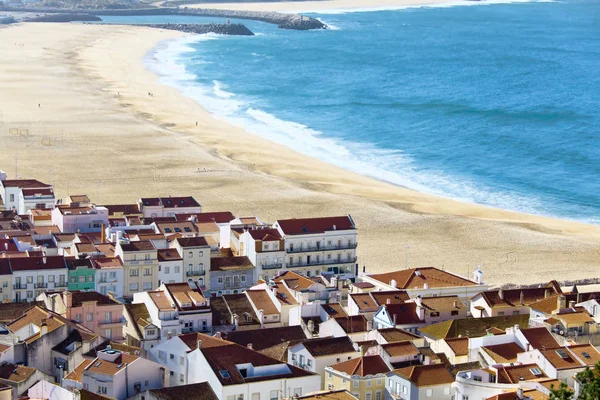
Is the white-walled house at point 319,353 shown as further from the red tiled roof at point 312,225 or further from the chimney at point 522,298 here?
the red tiled roof at point 312,225

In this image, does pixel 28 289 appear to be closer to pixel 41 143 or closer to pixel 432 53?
pixel 41 143

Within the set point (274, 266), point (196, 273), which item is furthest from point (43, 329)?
point (274, 266)

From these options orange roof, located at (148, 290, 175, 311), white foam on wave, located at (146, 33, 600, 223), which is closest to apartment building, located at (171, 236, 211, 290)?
orange roof, located at (148, 290, 175, 311)

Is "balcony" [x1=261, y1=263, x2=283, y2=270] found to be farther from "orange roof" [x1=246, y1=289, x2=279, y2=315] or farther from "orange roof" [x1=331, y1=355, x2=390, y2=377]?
"orange roof" [x1=331, y1=355, x2=390, y2=377]

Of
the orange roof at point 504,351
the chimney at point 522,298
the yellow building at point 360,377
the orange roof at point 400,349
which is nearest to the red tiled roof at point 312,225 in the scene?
the chimney at point 522,298

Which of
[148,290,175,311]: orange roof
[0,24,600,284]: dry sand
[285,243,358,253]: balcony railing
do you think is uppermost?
[148,290,175,311]: orange roof

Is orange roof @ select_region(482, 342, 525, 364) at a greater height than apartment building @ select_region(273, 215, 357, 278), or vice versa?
orange roof @ select_region(482, 342, 525, 364)
